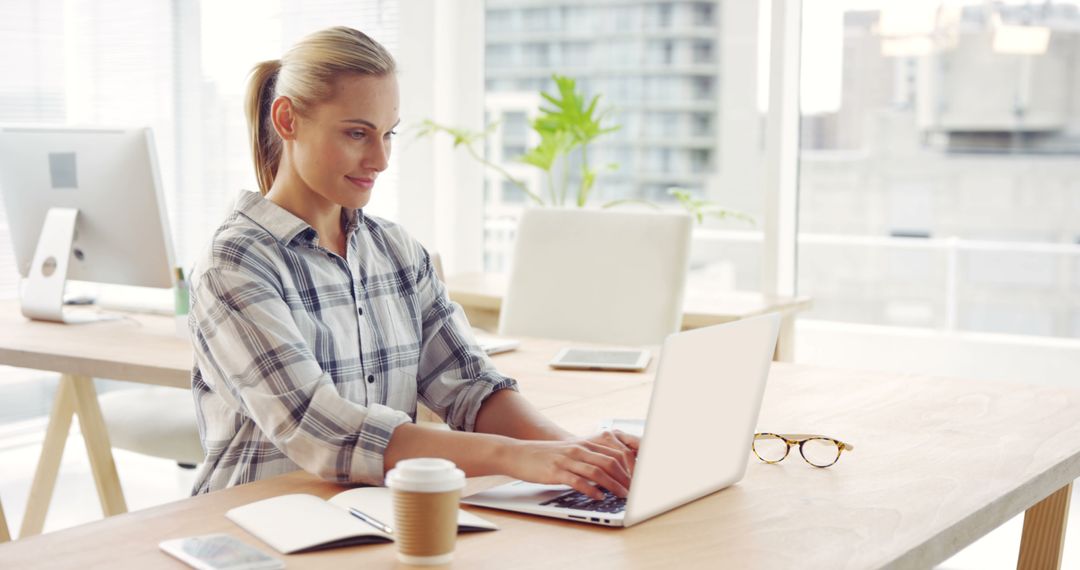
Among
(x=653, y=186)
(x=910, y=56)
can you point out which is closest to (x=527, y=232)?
(x=653, y=186)

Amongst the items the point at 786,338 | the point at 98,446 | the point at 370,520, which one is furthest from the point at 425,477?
the point at 786,338

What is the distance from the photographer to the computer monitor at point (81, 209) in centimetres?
270

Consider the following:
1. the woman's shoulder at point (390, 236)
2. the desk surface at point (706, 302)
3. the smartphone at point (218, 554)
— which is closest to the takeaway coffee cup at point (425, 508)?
the smartphone at point (218, 554)

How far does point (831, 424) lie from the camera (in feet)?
5.82

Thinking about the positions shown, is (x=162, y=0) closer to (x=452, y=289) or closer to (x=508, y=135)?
(x=508, y=135)

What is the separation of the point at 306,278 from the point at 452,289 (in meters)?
2.15

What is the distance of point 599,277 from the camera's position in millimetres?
3109

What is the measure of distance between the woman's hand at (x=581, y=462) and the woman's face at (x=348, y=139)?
46cm

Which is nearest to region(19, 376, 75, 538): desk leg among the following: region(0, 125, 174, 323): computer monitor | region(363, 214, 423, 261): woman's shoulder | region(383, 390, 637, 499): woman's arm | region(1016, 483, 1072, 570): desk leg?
region(0, 125, 174, 323): computer monitor

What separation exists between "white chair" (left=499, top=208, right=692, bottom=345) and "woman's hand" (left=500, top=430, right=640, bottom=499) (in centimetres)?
161

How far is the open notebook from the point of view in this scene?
47.8 inches

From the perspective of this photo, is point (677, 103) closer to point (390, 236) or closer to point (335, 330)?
point (390, 236)

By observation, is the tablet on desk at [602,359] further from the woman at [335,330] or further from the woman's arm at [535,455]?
the woman's arm at [535,455]

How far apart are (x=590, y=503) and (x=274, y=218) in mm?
602
